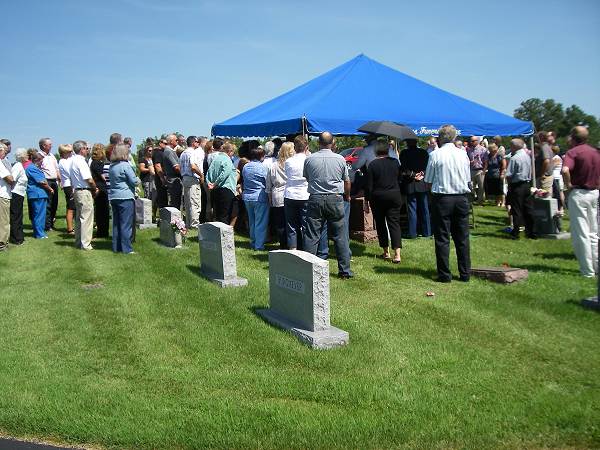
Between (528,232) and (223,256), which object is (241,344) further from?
(528,232)

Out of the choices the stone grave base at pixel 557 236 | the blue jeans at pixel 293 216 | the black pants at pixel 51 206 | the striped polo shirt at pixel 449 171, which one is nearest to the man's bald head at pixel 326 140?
the blue jeans at pixel 293 216

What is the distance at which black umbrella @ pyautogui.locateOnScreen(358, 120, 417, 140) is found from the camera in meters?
10.6

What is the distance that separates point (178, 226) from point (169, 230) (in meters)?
0.48

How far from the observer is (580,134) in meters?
8.60

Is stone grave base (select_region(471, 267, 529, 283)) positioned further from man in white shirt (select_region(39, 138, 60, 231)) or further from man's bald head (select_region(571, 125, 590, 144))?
man in white shirt (select_region(39, 138, 60, 231))

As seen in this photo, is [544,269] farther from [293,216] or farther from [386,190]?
[293,216]

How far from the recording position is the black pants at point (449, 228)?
8.41m

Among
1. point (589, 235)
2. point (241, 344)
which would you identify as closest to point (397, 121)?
point (589, 235)

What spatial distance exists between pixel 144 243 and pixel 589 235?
26.4ft

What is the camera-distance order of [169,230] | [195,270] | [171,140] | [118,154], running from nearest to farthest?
[195,270] < [118,154] < [169,230] < [171,140]

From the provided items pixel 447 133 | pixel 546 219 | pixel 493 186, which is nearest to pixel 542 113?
pixel 493 186

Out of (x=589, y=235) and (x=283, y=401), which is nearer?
(x=283, y=401)

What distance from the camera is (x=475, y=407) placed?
4.79 metres

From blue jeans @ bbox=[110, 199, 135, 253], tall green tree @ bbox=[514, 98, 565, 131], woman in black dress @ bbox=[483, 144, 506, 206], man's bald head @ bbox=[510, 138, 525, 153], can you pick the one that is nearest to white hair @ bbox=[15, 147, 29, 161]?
blue jeans @ bbox=[110, 199, 135, 253]
